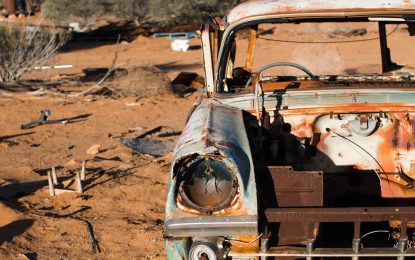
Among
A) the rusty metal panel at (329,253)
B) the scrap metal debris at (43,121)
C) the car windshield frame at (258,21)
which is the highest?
the car windshield frame at (258,21)

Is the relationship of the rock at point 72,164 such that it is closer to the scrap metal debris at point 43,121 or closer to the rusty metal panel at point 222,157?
the scrap metal debris at point 43,121

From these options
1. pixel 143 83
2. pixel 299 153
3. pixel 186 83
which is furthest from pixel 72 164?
pixel 186 83

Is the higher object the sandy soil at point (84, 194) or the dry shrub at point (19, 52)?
the dry shrub at point (19, 52)

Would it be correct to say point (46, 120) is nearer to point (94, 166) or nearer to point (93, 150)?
point (93, 150)

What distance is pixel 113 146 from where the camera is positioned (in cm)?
858

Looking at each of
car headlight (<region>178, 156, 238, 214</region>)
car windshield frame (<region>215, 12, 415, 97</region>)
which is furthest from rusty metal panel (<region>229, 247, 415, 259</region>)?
car windshield frame (<region>215, 12, 415, 97</region>)

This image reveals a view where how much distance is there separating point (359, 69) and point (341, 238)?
2.24 m

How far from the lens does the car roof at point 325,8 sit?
14.7 ft

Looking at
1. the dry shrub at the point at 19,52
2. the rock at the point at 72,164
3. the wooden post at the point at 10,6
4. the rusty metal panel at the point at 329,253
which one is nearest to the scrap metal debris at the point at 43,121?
the rock at the point at 72,164

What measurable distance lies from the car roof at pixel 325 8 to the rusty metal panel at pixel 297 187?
1503 mm

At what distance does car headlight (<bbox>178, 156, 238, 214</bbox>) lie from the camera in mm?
3260

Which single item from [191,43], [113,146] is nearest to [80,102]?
[113,146]

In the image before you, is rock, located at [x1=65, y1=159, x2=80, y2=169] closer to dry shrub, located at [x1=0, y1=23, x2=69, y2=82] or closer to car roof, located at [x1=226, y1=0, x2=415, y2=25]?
car roof, located at [x1=226, y1=0, x2=415, y2=25]

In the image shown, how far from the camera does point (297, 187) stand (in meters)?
3.39
